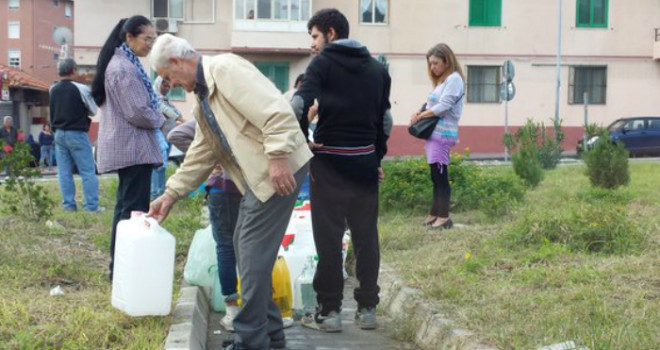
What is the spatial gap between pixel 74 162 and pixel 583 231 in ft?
20.8

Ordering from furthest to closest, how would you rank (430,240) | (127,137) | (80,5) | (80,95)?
(80,5) < (80,95) < (430,240) < (127,137)

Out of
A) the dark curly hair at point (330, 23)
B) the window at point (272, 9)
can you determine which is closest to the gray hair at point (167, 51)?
the dark curly hair at point (330, 23)

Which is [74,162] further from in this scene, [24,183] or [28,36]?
[28,36]

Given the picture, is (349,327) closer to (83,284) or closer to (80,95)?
(83,284)

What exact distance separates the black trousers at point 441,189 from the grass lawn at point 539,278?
0.25 m

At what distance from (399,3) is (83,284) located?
30905 mm

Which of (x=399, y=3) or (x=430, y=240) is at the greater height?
(x=399, y=3)

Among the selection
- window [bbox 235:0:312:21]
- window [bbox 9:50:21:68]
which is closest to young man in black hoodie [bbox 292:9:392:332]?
window [bbox 235:0:312:21]

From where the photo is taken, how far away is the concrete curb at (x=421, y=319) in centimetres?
509

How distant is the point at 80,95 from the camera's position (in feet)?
34.8

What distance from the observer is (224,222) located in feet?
18.8

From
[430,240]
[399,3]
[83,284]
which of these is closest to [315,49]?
[83,284]

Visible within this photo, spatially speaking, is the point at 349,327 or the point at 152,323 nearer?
the point at 152,323

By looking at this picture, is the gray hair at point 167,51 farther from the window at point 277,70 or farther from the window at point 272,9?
the window at point 277,70
